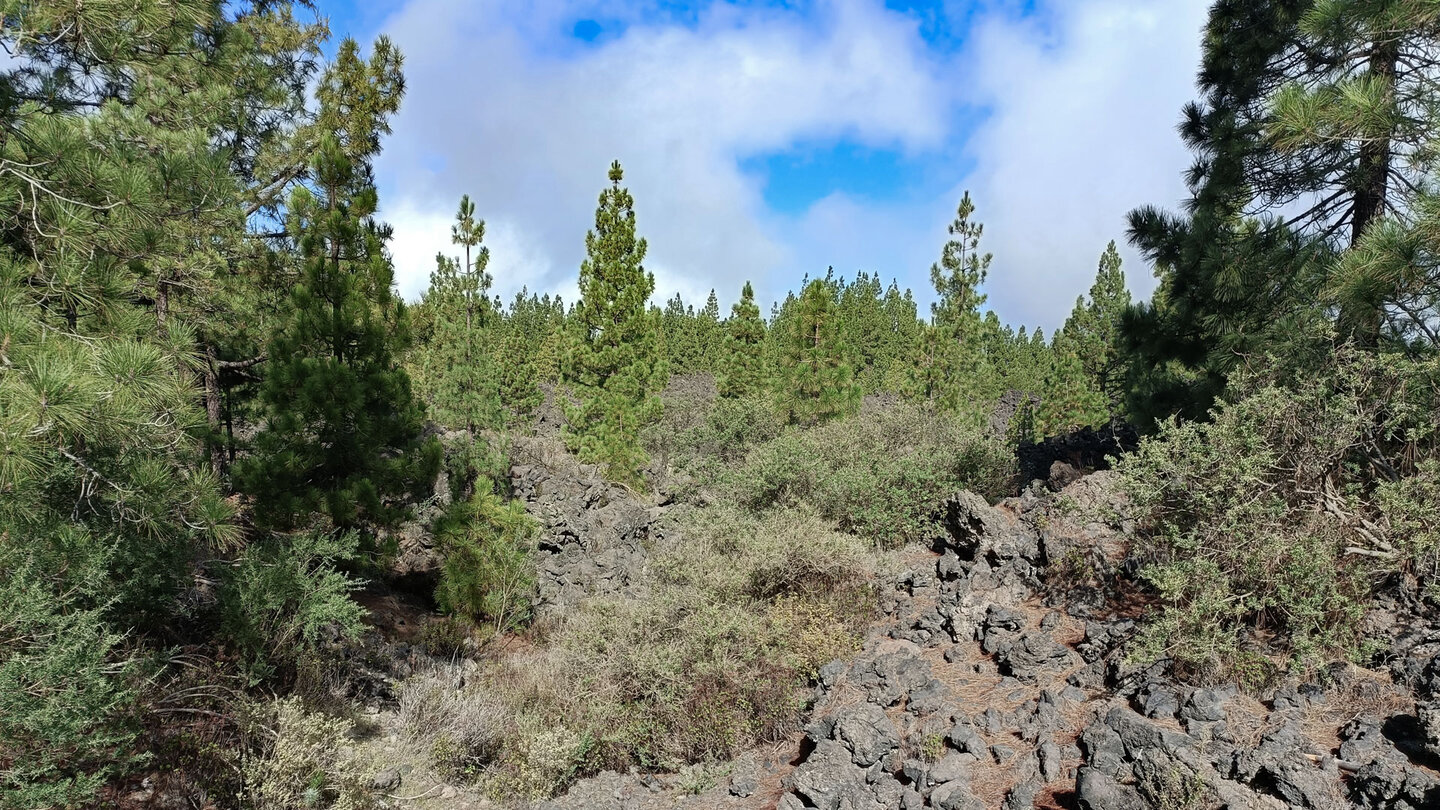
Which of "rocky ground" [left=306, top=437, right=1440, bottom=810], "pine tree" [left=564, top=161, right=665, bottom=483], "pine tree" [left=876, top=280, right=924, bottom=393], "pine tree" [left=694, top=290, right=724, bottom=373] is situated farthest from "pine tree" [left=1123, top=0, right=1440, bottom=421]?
"pine tree" [left=694, top=290, right=724, bottom=373]

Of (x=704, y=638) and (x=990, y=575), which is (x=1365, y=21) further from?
(x=704, y=638)

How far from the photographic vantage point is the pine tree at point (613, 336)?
62.7 ft

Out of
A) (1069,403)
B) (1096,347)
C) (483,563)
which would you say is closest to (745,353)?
(1069,403)

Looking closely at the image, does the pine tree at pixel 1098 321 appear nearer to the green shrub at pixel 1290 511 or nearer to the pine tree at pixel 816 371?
the pine tree at pixel 816 371

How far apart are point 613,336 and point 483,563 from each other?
984cm

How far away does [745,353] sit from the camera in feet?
112

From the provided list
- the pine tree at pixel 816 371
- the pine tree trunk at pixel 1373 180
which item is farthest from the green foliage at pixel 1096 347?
the pine tree trunk at pixel 1373 180

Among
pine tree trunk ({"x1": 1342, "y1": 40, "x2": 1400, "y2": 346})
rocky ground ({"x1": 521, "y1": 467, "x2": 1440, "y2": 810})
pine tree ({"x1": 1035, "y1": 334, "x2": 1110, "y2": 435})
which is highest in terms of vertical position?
pine tree ({"x1": 1035, "y1": 334, "x2": 1110, "y2": 435})

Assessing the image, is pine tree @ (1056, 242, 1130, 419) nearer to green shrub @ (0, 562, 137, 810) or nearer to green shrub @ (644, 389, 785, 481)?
green shrub @ (644, 389, 785, 481)

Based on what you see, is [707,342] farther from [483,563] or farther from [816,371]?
[483,563]

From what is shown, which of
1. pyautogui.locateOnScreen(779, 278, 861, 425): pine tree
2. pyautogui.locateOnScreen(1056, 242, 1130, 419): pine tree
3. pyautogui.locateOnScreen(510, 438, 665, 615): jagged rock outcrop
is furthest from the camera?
pyautogui.locateOnScreen(1056, 242, 1130, 419): pine tree

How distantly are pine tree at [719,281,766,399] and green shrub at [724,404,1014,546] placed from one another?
18.6 meters

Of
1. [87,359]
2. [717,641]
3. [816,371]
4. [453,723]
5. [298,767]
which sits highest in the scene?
[816,371]

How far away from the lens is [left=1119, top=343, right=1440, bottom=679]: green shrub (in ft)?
17.9
